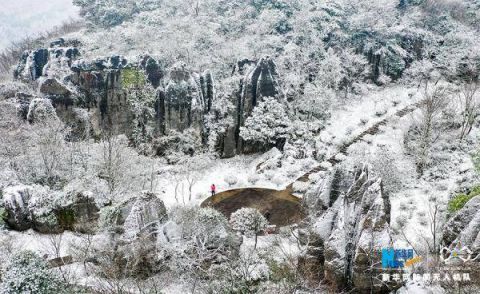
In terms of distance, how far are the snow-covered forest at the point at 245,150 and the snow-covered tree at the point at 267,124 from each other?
23cm

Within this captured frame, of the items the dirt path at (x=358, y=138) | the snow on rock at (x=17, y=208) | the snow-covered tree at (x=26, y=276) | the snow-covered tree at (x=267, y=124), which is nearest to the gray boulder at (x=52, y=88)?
the snow on rock at (x=17, y=208)

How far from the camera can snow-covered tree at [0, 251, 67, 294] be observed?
52.5 ft

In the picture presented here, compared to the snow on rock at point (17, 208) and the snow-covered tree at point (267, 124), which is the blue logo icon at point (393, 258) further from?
the snow-covered tree at point (267, 124)

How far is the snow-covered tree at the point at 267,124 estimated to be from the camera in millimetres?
40531

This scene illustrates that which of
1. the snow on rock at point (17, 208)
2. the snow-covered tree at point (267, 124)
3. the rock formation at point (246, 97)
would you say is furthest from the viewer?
the rock formation at point (246, 97)

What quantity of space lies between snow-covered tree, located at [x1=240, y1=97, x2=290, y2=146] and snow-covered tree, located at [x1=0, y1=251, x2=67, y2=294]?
87.0ft

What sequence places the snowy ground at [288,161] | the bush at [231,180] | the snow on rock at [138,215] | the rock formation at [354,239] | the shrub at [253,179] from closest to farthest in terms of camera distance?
1. the rock formation at [354,239]
2. the snow on rock at [138,215]
3. the snowy ground at [288,161]
4. the shrub at [253,179]
5. the bush at [231,180]

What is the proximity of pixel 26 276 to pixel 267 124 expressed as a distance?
29272mm

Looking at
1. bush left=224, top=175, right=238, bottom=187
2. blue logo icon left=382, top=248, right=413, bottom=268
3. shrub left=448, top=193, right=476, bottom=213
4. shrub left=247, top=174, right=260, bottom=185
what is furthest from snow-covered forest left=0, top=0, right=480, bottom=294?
shrub left=247, top=174, right=260, bottom=185

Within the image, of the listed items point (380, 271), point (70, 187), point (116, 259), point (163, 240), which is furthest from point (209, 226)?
point (70, 187)

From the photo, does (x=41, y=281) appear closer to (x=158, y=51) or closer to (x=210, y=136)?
(x=210, y=136)

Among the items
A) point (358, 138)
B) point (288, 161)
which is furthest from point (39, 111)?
point (358, 138)

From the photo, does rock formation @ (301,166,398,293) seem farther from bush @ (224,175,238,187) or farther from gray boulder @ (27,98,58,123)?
gray boulder @ (27,98,58,123)

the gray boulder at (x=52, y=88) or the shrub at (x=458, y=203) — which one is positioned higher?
the gray boulder at (x=52, y=88)
